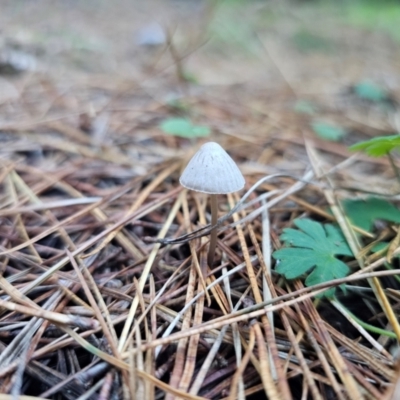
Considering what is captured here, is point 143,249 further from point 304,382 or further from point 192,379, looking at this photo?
point 304,382

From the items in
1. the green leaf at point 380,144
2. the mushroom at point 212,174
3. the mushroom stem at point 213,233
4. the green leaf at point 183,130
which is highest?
the green leaf at point 183,130

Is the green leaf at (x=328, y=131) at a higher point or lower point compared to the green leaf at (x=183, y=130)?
lower

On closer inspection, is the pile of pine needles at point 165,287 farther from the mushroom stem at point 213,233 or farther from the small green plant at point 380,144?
the small green plant at point 380,144

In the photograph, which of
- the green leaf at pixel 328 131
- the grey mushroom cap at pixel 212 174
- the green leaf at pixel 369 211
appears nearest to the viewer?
the grey mushroom cap at pixel 212 174

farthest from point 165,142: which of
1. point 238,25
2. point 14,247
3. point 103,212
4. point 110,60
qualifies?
point 238,25

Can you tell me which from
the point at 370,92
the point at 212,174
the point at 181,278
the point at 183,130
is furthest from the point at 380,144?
the point at 370,92

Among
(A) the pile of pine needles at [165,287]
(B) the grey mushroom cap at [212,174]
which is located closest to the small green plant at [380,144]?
(A) the pile of pine needles at [165,287]

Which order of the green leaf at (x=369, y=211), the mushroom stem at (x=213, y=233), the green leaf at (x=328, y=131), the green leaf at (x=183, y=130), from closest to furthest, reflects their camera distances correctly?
the mushroom stem at (x=213, y=233) → the green leaf at (x=369, y=211) → the green leaf at (x=183, y=130) → the green leaf at (x=328, y=131)
